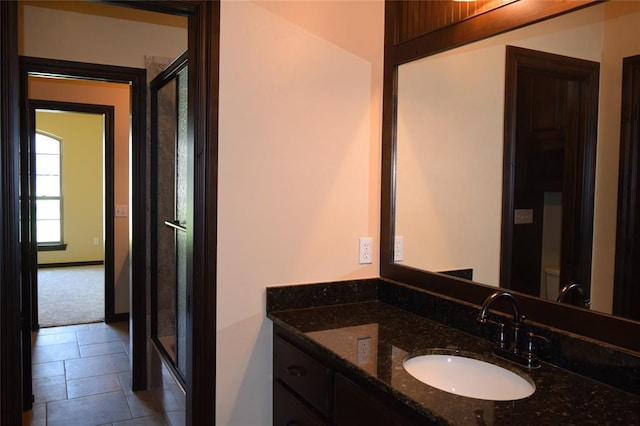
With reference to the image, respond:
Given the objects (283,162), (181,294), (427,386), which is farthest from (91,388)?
(427,386)

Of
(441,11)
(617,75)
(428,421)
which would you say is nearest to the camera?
(428,421)

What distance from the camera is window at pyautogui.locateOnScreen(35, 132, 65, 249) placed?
796 cm

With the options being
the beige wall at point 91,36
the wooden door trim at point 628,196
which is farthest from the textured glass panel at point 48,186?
the wooden door trim at point 628,196

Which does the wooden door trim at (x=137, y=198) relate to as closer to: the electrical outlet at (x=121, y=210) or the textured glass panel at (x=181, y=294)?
the textured glass panel at (x=181, y=294)

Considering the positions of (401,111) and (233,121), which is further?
(401,111)

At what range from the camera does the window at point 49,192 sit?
7.96 m

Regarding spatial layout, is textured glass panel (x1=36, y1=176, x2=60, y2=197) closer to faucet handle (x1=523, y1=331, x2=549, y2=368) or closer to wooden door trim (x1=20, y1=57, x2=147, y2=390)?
wooden door trim (x1=20, y1=57, x2=147, y2=390)

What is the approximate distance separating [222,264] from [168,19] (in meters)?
2.37

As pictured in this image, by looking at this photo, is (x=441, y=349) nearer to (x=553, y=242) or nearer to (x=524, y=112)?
(x=553, y=242)

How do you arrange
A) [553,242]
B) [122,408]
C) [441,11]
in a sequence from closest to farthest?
1. [553,242]
2. [441,11]
3. [122,408]

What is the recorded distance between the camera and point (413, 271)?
2.14 metres

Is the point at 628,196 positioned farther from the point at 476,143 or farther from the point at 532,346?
the point at 476,143

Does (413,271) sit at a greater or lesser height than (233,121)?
lesser

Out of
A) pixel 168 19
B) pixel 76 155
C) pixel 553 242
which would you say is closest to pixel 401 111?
pixel 553 242
